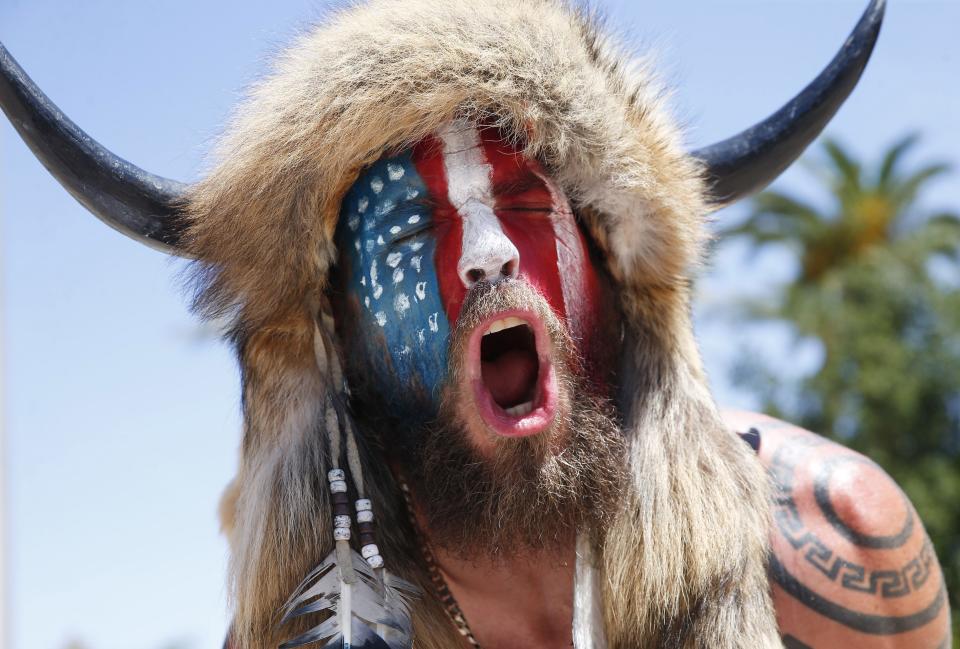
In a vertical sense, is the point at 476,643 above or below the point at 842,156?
below

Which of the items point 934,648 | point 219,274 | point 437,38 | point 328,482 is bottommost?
point 934,648

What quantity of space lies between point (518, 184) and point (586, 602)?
100 cm

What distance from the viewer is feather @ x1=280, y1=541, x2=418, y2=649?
2424 mm

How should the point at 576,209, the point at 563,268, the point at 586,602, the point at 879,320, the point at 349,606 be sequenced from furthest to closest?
the point at 879,320, the point at 576,209, the point at 563,268, the point at 586,602, the point at 349,606

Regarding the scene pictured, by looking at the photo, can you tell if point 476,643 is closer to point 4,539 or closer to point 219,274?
point 219,274

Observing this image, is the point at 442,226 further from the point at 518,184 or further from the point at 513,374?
the point at 513,374

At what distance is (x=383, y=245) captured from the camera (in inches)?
105

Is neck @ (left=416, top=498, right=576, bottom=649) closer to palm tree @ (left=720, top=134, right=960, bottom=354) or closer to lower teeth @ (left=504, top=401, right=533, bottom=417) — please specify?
lower teeth @ (left=504, top=401, right=533, bottom=417)

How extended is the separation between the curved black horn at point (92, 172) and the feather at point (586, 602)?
4.10ft

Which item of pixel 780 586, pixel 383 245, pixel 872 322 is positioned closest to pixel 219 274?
pixel 383 245

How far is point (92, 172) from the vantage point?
8.61 ft

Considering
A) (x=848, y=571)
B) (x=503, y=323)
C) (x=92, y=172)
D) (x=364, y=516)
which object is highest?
(x=92, y=172)

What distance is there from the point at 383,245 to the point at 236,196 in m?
0.37

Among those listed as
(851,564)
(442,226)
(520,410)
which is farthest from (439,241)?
(851,564)
